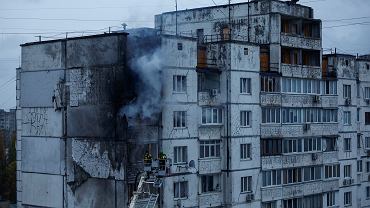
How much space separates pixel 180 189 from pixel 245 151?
6667 millimetres

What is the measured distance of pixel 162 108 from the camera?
3472cm

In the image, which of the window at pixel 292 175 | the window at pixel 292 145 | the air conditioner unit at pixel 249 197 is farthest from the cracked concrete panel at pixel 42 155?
the window at pixel 292 175

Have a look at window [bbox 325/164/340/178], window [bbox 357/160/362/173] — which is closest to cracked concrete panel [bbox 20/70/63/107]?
window [bbox 325/164/340/178]

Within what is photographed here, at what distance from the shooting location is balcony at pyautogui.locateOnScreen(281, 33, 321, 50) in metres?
43.8

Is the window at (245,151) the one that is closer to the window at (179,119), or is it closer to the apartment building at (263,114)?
the apartment building at (263,114)

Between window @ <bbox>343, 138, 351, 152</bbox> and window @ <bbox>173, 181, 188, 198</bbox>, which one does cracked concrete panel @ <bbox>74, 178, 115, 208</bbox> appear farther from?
window @ <bbox>343, 138, 351, 152</bbox>

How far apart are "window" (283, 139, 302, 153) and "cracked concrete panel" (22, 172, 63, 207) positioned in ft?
55.6

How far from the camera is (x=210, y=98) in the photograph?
3822cm

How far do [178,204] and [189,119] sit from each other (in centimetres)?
533

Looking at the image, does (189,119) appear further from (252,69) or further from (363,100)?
(363,100)

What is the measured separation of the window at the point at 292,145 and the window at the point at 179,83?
451 inches

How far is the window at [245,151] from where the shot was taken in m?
39.8

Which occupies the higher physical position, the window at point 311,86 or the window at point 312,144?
the window at point 311,86

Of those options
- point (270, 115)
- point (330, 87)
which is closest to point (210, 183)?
point (270, 115)
